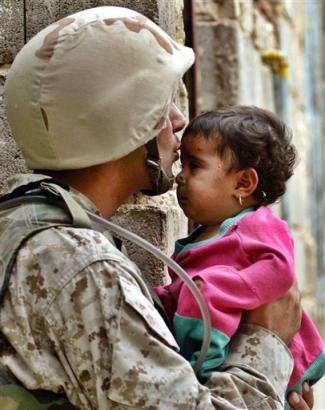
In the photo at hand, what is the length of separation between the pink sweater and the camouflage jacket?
226 mm

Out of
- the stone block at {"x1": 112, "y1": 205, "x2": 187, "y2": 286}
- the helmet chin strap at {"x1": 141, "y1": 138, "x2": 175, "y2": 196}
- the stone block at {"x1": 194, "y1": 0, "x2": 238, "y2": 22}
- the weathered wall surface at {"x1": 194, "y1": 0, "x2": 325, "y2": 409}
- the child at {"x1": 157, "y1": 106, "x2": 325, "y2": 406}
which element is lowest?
the weathered wall surface at {"x1": 194, "y1": 0, "x2": 325, "y2": 409}

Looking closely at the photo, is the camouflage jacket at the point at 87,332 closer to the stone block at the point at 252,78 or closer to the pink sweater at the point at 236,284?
the pink sweater at the point at 236,284

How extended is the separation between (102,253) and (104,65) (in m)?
0.40

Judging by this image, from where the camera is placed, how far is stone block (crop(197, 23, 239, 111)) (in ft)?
16.7

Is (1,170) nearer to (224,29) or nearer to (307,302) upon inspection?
(224,29)

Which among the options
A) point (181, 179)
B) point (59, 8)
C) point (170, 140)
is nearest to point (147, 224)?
point (181, 179)

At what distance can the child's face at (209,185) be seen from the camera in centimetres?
280

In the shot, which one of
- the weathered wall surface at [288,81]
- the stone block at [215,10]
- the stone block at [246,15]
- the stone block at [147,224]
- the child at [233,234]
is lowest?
the weathered wall surface at [288,81]

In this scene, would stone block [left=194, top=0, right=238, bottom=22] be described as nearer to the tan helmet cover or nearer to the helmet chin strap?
the helmet chin strap

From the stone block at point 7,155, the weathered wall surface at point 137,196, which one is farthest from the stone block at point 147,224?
the stone block at point 7,155

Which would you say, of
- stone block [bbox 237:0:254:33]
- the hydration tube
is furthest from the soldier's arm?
stone block [bbox 237:0:254:33]

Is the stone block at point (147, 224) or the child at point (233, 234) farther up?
the child at point (233, 234)

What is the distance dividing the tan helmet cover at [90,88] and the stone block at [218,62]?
2663mm

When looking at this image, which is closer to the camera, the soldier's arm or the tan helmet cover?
the soldier's arm
